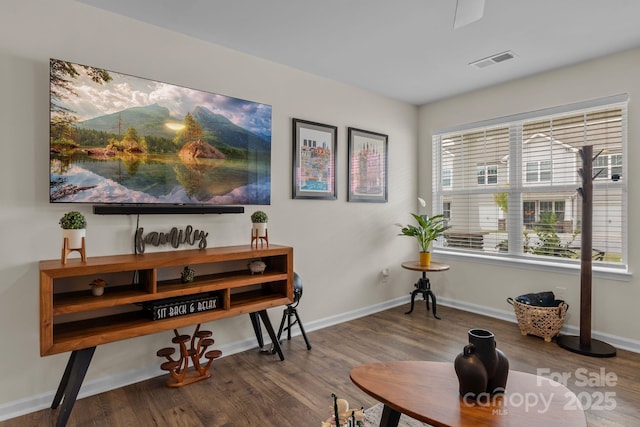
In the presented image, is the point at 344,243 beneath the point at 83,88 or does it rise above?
beneath

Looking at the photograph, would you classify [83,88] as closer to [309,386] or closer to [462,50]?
[309,386]

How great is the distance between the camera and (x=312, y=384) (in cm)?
246

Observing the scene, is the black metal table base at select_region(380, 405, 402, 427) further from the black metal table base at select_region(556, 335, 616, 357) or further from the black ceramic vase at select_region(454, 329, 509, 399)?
the black metal table base at select_region(556, 335, 616, 357)

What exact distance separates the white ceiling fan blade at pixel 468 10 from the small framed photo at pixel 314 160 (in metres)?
1.82

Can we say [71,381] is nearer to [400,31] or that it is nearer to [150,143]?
[150,143]

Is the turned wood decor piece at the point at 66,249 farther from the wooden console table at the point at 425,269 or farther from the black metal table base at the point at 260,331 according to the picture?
the wooden console table at the point at 425,269

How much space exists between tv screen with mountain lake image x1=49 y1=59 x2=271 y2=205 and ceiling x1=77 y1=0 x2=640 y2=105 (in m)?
0.48

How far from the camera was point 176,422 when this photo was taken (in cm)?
203

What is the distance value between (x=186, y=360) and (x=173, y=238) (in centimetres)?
86

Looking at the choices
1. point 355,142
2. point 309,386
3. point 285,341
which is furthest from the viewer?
point 355,142

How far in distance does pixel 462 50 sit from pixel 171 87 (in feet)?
7.75

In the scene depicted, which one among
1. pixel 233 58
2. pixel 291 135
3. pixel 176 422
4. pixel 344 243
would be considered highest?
pixel 233 58

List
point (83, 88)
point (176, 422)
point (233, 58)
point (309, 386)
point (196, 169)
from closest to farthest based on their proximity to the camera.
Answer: point (176, 422) → point (83, 88) → point (309, 386) → point (196, 169) → point (233, 58)

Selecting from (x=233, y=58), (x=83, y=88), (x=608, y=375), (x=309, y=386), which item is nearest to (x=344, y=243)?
(x=309, y=386)
